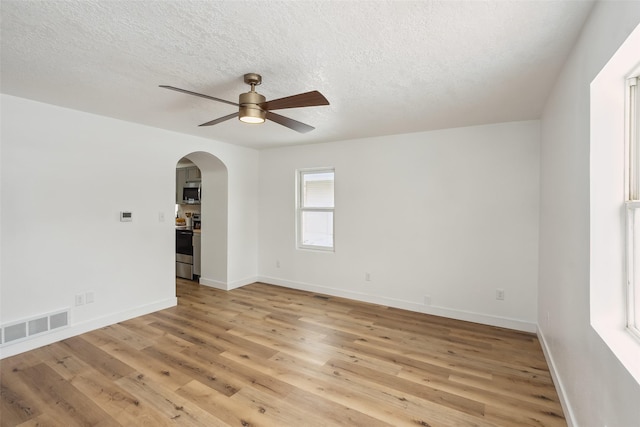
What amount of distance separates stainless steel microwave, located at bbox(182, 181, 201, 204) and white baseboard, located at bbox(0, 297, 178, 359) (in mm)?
2516

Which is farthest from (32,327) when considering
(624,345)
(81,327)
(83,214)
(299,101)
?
(624,345)

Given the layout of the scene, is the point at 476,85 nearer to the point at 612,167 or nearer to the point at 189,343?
the point at 612,167

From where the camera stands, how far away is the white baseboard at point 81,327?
109 inches

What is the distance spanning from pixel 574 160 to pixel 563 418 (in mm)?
1652

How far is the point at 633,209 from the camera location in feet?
4.39

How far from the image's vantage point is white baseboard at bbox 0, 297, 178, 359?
2767mm

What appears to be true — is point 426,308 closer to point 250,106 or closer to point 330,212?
point 330,212

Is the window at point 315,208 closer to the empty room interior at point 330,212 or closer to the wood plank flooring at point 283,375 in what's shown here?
the empty room interior at point 330,212

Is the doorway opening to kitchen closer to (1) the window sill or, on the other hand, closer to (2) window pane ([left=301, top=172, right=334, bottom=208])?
(2) window pane ([left=301, top=172, right=334, bottom=208])

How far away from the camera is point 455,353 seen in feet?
9.25

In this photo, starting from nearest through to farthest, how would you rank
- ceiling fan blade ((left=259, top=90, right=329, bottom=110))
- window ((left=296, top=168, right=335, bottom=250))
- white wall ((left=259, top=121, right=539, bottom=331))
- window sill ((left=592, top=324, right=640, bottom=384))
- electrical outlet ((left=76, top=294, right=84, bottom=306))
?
1. window sill ((left=592, top=324, right=640, bottom=384))
2. ceiling fan blade ((left=259, top=90, right=329, bottom=110))
3. electrical outlet ((left=76, top=294, right=84, bottom=306))
4. white wall ((left=259, top=121, right=539, bottom=331))
5. window ((left=296, top=168, right=335, bottom=250))

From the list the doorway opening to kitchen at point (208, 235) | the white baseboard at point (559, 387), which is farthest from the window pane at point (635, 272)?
the doorway opening to kitchen at point (208, 235)

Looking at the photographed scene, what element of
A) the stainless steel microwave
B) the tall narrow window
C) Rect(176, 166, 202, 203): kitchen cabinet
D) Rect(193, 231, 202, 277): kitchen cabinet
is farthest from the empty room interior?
Rect(176, 166, 202, 203): kitchen cabinet

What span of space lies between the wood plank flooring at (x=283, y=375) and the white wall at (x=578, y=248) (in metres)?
0.46
